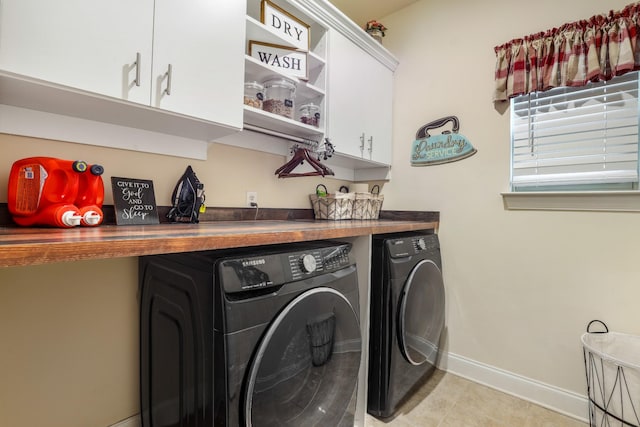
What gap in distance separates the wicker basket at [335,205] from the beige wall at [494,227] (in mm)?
484

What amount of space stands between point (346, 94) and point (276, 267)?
136 cm

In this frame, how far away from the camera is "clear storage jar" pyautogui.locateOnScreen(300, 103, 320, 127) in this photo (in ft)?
5.90

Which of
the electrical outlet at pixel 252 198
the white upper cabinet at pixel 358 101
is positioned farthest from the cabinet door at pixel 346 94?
the electrical outlet at pixel 252 198

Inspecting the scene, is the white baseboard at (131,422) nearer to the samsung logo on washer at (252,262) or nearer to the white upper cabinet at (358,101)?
the samsung logo on washer at (252,262)

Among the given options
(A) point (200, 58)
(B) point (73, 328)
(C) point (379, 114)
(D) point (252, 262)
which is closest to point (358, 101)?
(C) point (379, 114)

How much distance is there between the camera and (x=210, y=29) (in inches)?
49.3

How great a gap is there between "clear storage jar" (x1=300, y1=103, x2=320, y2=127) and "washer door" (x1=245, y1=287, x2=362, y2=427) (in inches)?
40.8

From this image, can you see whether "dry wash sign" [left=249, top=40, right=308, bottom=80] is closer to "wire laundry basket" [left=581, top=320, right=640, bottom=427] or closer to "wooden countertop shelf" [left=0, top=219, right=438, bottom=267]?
"wooden countertop shelf" [left=0, top=219, right=438, bottom=267]

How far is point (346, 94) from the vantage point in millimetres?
1969

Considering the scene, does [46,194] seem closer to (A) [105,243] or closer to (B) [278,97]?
(A) [105,243]

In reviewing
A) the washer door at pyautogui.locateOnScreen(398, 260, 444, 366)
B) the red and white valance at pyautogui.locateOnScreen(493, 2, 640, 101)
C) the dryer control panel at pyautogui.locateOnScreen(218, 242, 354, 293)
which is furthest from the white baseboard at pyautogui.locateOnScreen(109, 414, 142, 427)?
the red and white valance at pyautogui.locateOnScreen(493, 2, 640, 101)

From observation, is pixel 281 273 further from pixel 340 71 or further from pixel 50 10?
pixel 340 71

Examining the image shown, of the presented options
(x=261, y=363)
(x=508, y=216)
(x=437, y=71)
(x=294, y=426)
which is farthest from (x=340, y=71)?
(x=294, y=426)

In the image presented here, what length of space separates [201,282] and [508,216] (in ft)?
5.85
